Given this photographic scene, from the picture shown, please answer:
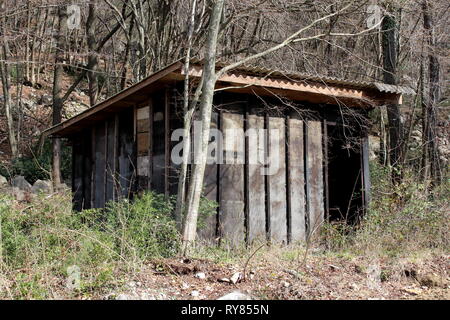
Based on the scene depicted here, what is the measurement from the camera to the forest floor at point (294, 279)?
17.9 ft

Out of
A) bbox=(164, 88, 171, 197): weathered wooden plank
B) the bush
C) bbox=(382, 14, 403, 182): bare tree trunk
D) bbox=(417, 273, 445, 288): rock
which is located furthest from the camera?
the bush

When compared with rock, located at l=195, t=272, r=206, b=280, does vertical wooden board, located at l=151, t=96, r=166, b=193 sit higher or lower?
higher

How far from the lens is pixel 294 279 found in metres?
5.89

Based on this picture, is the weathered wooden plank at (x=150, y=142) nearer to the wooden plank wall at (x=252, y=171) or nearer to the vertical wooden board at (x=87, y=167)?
the wooden plank wall at (x=252, y=171)

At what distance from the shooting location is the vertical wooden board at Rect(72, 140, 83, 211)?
43.8ft

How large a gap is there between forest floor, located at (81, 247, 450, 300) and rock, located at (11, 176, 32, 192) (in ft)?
40.5

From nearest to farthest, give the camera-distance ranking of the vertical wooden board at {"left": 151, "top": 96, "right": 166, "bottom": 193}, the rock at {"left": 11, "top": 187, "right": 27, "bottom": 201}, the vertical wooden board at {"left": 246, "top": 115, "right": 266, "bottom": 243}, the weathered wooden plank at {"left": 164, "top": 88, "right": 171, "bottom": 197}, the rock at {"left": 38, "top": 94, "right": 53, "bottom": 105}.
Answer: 1. the weathered wooden plank at {"left": 164, "top": 88, "right": 171, "bottom": 197}
2. the vertical wooden board at {"left": 151, "top": 96, "right": 166, "bottom": 193}
3. the vertical wooden board at {"left": 246, "top": 115, "right": 266, "bottom": 243}
4. the rock at {"left": 11, "top": 187, "right": 27, "bottom": 201}
5. the rock at {"left": 38, "top": 94, "right": 53, "bottom": 105}

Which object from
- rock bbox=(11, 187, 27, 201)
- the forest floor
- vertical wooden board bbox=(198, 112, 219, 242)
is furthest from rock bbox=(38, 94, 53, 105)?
the forest floor

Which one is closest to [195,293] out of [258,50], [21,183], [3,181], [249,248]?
[249,248]

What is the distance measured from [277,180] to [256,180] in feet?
1.71

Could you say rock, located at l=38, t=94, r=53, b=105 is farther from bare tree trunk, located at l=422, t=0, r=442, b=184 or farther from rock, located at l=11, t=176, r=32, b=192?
bare tree trunk, located at l=422, t=0, r=442, b=184

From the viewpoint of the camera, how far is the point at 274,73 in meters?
8.87

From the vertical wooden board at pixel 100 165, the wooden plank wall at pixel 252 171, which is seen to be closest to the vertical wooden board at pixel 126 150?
the wooden plank wall at pixel 252 171

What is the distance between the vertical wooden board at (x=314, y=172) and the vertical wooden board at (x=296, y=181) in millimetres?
152
